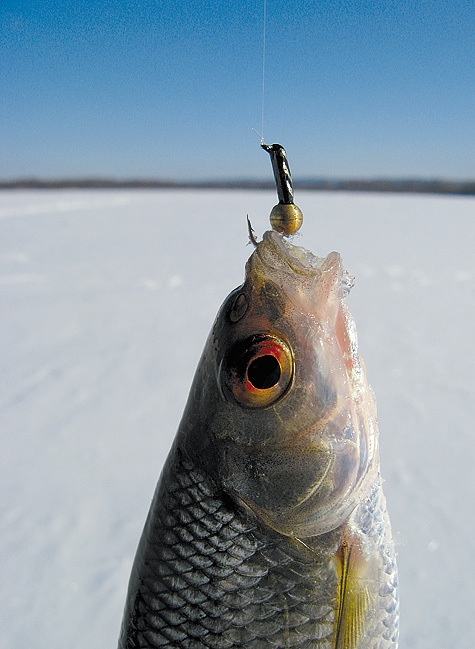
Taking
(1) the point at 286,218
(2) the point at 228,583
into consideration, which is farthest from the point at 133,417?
(1) the point at 286,218

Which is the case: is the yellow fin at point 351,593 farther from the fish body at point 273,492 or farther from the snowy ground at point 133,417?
the snowy ground at point 133,417

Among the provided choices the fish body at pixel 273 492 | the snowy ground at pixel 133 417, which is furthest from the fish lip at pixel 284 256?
the snowy ground at pixel 133 417

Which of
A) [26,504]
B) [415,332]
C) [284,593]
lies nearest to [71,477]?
[26,504]

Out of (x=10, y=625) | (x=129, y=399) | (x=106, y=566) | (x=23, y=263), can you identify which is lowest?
(x=10, y=625)

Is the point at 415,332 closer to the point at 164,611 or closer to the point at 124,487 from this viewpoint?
the point at 124,487

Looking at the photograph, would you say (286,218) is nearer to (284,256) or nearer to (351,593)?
(284,256)

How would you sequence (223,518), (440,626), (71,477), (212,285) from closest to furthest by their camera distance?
(223,518) < (440,626) < (71,477) < (212,285)

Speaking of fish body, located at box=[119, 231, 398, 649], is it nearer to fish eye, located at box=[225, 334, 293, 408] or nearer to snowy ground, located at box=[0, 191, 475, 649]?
fish eye, located at box=[225, 334, 293, 408]
